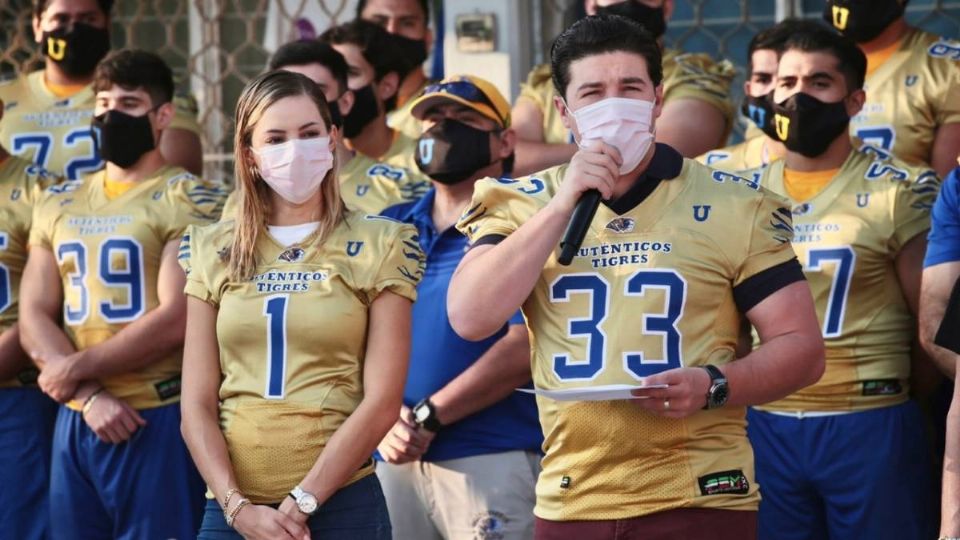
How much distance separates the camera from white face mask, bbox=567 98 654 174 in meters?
3.26

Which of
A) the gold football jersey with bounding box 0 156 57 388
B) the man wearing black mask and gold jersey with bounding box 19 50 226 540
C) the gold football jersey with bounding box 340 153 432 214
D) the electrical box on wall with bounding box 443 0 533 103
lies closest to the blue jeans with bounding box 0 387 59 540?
the gold football jersey with bounding box 0 156 57 388

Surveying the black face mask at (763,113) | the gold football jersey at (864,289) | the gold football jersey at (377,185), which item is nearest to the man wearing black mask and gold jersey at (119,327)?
the gold football jersey at (377,185)

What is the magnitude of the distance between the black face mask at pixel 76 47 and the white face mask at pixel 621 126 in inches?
125

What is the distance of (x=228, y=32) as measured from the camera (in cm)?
740

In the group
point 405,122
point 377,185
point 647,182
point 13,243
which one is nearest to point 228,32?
point 405,122

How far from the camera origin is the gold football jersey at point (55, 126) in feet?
19.3

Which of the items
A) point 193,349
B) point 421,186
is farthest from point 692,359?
point 421,186

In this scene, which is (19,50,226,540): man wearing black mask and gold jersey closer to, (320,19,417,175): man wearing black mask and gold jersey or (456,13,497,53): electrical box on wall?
(320,19,417,175): man wearing black mask and gold jersey

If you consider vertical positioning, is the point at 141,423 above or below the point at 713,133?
below

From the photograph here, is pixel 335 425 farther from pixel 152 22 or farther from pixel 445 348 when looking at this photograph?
pixel 152 22

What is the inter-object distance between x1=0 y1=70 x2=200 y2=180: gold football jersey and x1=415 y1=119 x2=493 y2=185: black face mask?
1.50 metres

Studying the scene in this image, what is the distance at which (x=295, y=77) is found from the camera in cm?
400

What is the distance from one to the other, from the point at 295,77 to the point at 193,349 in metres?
0.71

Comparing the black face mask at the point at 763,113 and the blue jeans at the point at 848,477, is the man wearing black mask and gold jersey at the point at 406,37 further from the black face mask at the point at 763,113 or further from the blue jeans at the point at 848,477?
the blue jeans at the point at 848,477
